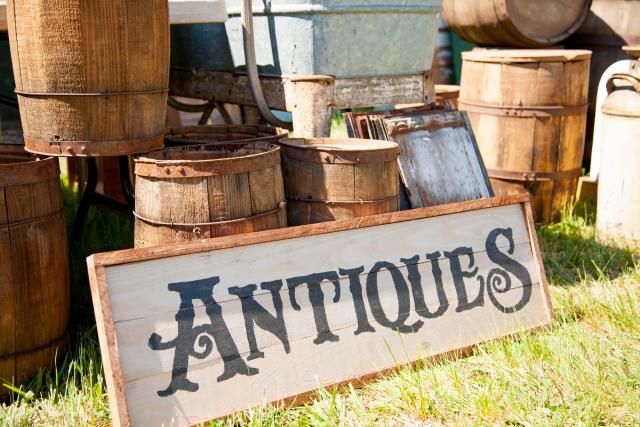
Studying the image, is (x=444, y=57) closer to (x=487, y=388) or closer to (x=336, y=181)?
(x=336, y=181)

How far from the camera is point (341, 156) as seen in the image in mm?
2762

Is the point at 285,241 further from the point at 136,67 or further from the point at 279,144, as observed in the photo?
the point at 136,67

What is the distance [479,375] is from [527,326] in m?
0.42

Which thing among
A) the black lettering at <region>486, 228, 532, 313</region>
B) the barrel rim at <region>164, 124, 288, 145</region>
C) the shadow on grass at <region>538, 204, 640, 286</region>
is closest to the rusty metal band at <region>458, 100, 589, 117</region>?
the shadow on grass at <region>538, 204, 640, 286</region>

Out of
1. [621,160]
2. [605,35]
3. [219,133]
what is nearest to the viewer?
[219,133]

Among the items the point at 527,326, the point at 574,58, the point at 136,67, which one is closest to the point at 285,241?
the point at 136,67

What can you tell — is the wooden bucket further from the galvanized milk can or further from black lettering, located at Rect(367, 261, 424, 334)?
the galvanized milk can

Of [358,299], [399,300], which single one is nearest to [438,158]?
[399,300]

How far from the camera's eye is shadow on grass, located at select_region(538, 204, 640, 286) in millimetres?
3594

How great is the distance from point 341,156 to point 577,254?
173cm

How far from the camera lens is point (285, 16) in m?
3.34

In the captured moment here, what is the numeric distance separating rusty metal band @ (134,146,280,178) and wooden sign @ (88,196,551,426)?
9.2 inches

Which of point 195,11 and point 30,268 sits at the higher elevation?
point 195,11

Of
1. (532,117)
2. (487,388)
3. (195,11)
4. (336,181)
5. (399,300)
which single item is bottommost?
(487,388)
